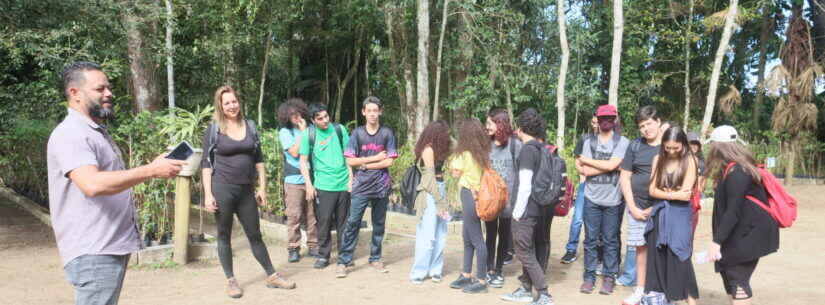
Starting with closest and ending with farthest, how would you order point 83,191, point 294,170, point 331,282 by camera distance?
point 83,191 → point 331,282 → point 294,170

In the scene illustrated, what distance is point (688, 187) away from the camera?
417cm

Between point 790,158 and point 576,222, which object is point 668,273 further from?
point 790,158

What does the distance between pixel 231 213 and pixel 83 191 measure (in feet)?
8.53

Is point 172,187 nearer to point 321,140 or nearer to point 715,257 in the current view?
point 321,140

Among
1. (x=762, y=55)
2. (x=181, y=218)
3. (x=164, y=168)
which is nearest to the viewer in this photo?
(x=164, y=168)

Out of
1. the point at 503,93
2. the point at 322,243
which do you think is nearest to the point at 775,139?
the point at 503,93

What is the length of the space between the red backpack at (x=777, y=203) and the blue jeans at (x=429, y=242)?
2.55 m

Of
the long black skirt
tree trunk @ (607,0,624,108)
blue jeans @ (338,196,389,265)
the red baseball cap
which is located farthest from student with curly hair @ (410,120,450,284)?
tree trunk @ (607,0,624,108)

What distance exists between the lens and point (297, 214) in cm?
654

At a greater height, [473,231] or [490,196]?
[490,196]

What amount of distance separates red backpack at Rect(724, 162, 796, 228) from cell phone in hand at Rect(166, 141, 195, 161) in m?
3.10

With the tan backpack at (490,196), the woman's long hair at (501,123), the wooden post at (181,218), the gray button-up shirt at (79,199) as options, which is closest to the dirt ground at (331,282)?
the wooden post at (181,218)

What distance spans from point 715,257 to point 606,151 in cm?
189

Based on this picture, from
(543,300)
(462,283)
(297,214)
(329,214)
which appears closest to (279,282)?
(329,214)
